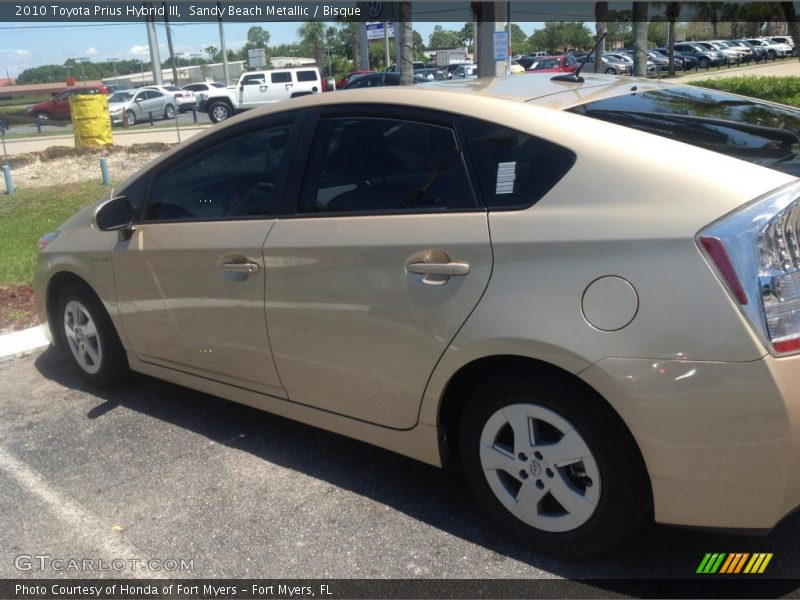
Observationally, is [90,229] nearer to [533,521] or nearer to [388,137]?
[388,137]

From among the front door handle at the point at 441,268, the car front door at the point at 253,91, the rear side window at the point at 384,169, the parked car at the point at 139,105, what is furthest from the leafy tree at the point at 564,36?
the front door handle at the point at 441,268

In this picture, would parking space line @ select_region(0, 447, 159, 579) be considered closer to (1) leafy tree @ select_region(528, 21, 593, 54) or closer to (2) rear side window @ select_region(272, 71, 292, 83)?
(2) rear side window @ select_region(272, 71, 292, 83)

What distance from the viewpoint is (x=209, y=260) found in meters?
3.66

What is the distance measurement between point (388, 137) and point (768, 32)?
8267 cm

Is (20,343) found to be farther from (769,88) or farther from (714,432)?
(769,88)

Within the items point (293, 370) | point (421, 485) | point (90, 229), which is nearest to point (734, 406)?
point (421, 485)

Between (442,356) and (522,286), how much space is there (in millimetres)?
421

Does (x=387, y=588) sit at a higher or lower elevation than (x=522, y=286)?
lower

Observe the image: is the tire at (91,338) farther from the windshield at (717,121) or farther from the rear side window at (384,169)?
the windshield at (717,121)

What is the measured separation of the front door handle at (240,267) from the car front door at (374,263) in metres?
0.08

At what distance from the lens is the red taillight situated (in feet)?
7.47

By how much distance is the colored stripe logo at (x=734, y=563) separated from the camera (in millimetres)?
2762

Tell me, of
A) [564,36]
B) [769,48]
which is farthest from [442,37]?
[769,48]

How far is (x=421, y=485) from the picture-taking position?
3508 millimetres
